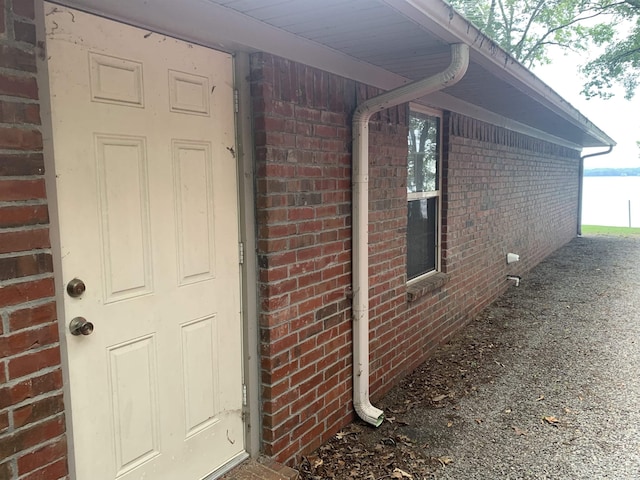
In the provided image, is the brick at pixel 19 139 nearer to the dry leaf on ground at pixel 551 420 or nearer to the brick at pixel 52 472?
the brick at pixel 52 472

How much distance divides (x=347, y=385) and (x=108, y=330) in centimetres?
193

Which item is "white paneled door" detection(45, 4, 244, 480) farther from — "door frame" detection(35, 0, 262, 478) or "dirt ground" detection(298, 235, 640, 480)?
"dirt ground" detection(298, 235, 640, 480)

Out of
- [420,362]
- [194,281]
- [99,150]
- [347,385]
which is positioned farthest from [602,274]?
[99,150]

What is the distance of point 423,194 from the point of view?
16.4 ft

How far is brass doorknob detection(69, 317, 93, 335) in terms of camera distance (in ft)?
6.30

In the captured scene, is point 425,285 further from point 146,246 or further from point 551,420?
point 146,246

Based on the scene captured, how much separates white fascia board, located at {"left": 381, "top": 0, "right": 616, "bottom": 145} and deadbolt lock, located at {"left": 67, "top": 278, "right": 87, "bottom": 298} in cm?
177

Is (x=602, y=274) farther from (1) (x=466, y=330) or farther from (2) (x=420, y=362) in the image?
(2) (x=420, y=362)

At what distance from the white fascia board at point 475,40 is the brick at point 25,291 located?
182 cm

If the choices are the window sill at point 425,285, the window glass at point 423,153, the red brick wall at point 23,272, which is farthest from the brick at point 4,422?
the window glass at point 423,153

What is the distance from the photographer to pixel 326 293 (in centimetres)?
323

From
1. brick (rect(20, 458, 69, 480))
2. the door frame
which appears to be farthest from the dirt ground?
brick (rect(20, 458, 69, 480))

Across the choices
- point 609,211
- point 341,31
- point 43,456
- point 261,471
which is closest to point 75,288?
point 43,456

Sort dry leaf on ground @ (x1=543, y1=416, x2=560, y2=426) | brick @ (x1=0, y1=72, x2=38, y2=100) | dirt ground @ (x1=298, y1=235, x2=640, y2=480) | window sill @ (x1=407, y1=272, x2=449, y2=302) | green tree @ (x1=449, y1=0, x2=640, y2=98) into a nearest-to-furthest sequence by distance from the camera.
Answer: brick @ (x1=0, y1=72, x2=38, y2=100)
dirt ground @ (x1=298, y1=235, x2=640, y2=480)
dry leaf on ground @ (x1=543, y1=416, x2=560, y2=426)
window sill @ (x1=407, y1=272, x2=449, y2=302)
green tree @ (x1=449, y1=0, x2=640, y2=98)
